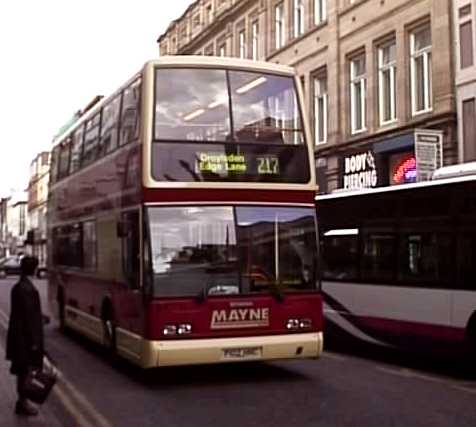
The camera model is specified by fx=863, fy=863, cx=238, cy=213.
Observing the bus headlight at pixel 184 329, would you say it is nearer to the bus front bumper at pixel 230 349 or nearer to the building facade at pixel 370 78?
the bus front bumper at pixel 230 349

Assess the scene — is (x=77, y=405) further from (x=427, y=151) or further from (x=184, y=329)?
(x=427, y=151)

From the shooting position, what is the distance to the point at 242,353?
11.1 m

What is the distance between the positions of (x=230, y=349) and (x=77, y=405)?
6.97 ft

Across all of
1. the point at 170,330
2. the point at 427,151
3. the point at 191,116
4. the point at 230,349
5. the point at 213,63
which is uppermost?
the point at 427,151

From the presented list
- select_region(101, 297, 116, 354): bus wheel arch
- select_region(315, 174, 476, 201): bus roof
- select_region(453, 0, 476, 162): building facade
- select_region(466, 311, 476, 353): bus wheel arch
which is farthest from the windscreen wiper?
select_region(453, 0, 476, 162): building facade

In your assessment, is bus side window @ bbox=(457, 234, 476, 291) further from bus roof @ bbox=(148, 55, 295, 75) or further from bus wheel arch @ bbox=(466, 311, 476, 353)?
bus roof @ bbox=(148, 55, 295, 75)

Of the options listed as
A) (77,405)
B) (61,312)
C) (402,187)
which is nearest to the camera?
(77,405)

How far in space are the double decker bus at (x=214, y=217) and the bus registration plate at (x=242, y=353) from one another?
0.04 feet

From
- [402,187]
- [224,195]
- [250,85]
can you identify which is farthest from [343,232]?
[224,195]

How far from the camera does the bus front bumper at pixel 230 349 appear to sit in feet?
35.8

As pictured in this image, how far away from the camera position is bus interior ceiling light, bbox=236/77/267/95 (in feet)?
40.0

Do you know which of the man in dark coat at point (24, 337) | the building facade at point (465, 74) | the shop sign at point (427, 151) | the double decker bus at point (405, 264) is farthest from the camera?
the shop sign at point (427, 151)

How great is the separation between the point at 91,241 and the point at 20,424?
638 cm

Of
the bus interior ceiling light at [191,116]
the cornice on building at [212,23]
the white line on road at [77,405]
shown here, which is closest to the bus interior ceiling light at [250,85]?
the bus interior ceiling light at [191,116]
